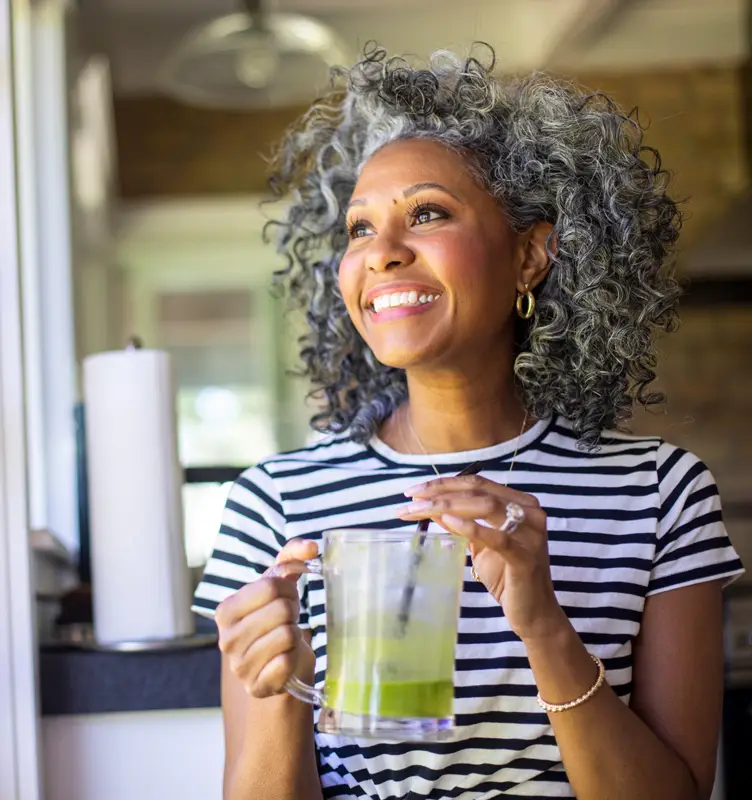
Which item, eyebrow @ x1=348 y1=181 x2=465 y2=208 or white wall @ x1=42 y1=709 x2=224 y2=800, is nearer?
eyebrow @ x1=348 y1=181 x2=465 y2=208

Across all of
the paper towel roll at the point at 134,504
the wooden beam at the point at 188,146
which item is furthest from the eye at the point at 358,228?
the wooden beam at the point at 188,146

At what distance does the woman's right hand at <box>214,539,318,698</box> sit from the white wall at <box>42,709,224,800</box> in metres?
0.63

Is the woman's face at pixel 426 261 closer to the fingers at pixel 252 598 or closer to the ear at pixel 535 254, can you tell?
the ear at pixel 535 254

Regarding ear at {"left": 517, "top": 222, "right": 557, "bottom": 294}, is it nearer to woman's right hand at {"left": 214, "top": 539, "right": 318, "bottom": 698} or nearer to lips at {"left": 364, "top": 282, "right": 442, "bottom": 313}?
lips at {"left": 364, "top": 282, "right": 442, "bottom": 313}

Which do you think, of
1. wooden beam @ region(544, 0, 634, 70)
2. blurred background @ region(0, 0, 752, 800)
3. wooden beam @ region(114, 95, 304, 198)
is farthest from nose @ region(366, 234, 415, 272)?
wooden beam @ region(114, 95, 304, 198)

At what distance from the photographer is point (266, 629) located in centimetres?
102

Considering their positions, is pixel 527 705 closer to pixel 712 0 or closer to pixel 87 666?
pixel 87 666

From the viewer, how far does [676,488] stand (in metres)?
1.43

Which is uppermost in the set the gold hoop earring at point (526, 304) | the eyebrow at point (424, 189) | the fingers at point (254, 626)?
the eyebrow at point (424, 189)

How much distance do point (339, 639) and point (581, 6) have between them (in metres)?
3.55

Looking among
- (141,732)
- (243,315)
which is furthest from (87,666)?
(243,315)

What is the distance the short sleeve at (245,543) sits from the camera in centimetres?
142

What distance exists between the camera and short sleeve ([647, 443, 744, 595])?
138 centimetres

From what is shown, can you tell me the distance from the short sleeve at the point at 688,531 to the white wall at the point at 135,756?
2.11 ft
